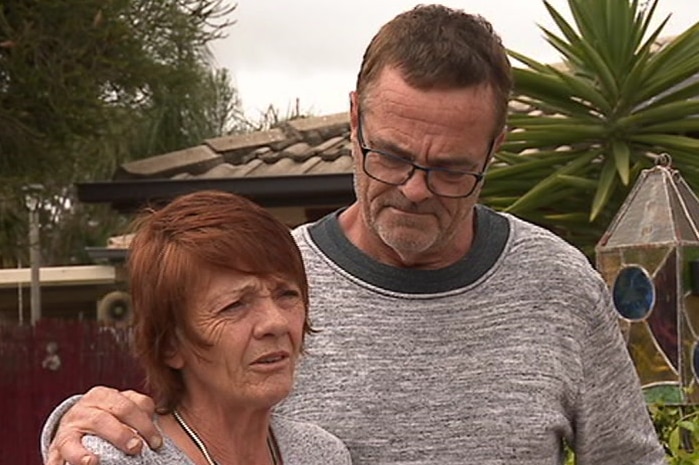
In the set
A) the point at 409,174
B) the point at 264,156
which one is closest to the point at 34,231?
the point at 264,156

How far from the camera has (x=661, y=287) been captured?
4.59m

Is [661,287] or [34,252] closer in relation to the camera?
[661,287]

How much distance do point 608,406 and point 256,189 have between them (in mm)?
8534

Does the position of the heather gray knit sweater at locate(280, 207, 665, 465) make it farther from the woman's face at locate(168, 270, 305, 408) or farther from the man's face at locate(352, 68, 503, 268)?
the woman's face at locate(168, 270, 305, 408)

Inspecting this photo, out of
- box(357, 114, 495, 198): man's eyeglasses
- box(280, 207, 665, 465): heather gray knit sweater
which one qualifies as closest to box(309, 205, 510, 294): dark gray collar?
box(280, 207, 665, 465): heather gray knit sweater

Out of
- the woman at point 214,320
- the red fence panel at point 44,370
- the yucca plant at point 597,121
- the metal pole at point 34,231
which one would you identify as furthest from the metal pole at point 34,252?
the woman at point 214,320

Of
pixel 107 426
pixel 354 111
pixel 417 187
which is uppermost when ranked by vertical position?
pixel 354 111

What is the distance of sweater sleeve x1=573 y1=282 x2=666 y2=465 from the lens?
284 centimetres

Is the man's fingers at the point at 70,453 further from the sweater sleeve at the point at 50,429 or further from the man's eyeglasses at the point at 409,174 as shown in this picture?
the man's eyeglasses at the point at 409,174

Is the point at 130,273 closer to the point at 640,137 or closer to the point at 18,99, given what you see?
the point at 640,137

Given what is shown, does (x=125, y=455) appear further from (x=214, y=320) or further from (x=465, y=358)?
(x=465, y=358)

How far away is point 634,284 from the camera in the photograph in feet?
15.2

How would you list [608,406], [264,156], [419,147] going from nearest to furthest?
[419,147]
[608,406]
[264,156]

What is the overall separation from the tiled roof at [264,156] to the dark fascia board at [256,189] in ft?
0.40
